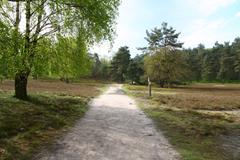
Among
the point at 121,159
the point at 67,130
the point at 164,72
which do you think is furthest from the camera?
the point at 164,72

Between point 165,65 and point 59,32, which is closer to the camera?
point 59,32

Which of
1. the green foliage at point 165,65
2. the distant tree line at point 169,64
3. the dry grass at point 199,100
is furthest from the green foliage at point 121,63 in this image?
the dry grass at point 199,100

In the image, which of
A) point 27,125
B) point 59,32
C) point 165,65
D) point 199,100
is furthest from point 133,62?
point 27,125

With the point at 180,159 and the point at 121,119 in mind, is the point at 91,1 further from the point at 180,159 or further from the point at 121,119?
the point at 180,159

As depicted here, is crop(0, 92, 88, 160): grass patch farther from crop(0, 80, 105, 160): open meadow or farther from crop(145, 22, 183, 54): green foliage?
crop(145, 22, 183, 54): green foliage

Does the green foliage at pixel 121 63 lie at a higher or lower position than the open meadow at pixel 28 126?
higher

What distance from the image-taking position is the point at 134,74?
97000 millimetres

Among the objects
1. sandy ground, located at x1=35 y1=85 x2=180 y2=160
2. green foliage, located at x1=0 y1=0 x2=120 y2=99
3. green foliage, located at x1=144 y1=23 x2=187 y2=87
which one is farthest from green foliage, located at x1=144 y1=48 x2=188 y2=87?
sandy ground, located at x1=35 y1=85 x2=180 y2=160

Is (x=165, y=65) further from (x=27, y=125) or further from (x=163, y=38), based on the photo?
(x=27, y=125)

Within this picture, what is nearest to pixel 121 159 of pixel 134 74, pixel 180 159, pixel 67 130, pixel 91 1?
pixel 180 159

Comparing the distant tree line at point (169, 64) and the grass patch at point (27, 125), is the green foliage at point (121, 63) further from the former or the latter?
the grass patch at point (27, 125)

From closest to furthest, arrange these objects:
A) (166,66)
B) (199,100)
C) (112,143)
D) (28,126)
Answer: (112,143), (28,126), (199,100), (166,66)

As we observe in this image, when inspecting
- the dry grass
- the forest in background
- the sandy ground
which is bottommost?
the dry grass

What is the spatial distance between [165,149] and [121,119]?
5.94 m
